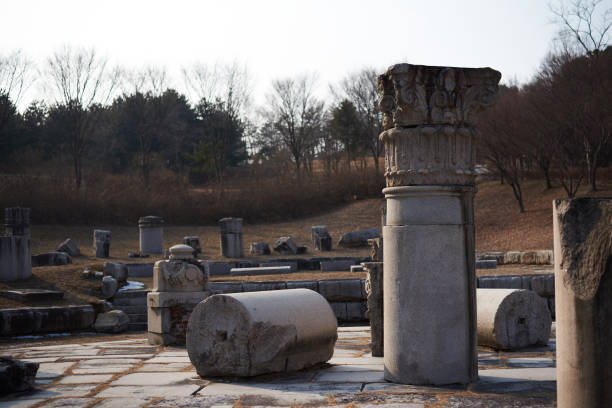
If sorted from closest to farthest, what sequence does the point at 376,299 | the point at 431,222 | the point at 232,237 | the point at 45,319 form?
the point at 431,222 < the point at 376,299 < the point at 45,319 < the point at 232,237

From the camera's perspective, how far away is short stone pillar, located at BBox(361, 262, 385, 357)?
7.33m

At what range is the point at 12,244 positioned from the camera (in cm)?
1617

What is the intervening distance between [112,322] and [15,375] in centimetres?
770

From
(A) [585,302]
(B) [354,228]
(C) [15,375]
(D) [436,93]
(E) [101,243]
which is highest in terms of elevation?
(D) [436,93]

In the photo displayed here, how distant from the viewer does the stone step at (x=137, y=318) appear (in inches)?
572

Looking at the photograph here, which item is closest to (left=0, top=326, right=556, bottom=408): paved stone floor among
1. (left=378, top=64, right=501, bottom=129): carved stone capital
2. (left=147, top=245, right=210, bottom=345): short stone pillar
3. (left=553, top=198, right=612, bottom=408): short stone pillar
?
(left=147, top=245, right=210, bottom=345): short stone pillar

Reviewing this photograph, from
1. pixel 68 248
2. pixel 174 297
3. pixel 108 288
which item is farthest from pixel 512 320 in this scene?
pixel 68 248

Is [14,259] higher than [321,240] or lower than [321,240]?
lower

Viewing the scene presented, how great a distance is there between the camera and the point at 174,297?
9.77m

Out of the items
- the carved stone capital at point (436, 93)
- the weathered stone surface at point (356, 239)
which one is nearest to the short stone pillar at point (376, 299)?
the carved stone capital at point (436, 93)

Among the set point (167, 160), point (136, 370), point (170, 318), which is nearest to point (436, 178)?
point (136, 370)

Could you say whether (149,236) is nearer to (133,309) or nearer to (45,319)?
(133,309)

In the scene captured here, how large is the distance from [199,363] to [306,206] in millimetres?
30207

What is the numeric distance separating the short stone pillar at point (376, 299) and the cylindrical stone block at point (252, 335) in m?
0.77
